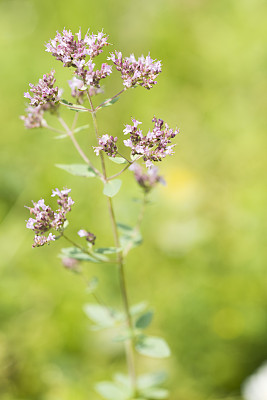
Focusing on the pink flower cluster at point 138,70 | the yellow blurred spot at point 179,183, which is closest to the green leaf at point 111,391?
the pink flower cluster at point 138,70

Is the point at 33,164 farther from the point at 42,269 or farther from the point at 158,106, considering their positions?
the point at 158,106

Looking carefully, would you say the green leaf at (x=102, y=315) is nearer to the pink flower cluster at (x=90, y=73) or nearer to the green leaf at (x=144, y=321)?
the green leaf at (x=144, y=321)

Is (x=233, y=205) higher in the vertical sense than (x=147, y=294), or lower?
higher

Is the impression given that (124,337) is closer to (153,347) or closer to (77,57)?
(153,347)

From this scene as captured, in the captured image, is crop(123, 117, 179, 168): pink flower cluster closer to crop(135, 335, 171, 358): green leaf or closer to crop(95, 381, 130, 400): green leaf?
crop(135, 335, 171, 358): green leaf

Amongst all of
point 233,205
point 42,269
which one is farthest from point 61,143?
point 233,205

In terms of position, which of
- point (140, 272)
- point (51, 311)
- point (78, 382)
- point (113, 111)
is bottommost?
point (78, 382)

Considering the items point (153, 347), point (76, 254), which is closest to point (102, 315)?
point (153, 347)
